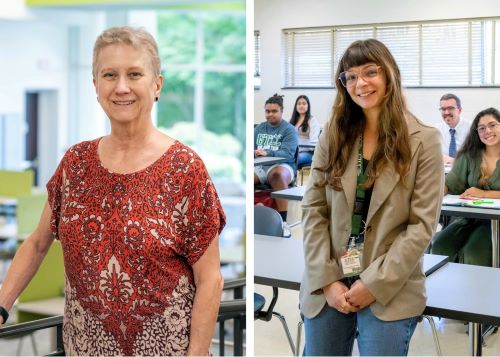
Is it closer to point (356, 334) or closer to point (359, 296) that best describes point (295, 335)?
point (356, 334)

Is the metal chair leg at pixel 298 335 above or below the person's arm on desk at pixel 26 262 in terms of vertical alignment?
below

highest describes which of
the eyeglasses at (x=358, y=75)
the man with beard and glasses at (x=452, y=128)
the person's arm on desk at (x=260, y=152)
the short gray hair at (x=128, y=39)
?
the short gray hair at (x=128, y=39)

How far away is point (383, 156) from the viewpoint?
6.23 ft

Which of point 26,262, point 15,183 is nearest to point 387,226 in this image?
point 26,262

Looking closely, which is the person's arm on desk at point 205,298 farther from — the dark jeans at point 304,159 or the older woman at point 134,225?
the dark jeans at point 304,159

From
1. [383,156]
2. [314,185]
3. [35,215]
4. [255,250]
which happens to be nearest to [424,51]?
[383,156]

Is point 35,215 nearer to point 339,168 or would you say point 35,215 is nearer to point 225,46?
point 339,168

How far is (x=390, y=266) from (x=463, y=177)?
0.38 metres

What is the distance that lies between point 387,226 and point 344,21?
0.70 meters

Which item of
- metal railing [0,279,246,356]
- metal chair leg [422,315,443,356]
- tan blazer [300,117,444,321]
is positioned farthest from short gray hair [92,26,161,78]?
metal chair leg [422,315,443,356]

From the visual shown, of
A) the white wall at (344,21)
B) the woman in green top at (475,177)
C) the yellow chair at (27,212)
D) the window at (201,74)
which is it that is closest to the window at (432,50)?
the white wall at (344,21)

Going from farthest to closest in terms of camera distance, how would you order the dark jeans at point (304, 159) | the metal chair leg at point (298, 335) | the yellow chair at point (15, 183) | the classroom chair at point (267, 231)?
the yellow chair at point (15, 183)
the classroom chair at point (267, 231)
the metal chair leg at point (298, 335)
the dark jeans at point (304, 159)

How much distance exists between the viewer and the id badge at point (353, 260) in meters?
1.96

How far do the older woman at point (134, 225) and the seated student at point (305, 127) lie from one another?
1.47 ft
